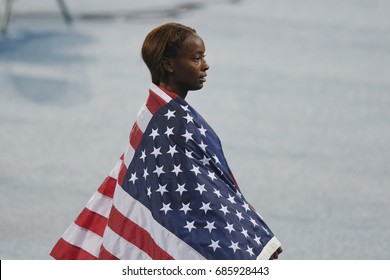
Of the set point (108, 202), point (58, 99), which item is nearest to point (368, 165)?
point (58, 99)

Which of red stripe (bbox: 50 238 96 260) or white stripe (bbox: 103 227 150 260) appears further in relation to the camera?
red stripe (bbox: 50 238 96 260)

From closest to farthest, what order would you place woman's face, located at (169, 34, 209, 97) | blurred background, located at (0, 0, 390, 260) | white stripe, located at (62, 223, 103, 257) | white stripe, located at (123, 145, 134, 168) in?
woman's face, located at (169, 34, 209, 97)
white stripe, located at (123, 145, 134, 168)
white stripe, located at (62, 223, 103, 257)
blurred background, located at (0, 0, 390, 260)

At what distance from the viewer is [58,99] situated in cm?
769

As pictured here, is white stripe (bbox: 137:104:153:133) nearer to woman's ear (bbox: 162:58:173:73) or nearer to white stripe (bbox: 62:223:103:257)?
woman's ear (bbox: 162:58:173:73)

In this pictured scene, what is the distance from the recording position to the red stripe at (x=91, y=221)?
4.04 m

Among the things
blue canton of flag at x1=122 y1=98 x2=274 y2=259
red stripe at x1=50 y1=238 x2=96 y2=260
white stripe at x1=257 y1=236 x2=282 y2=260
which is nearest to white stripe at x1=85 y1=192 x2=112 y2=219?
red stripe at x1=50 y1=238 x2=96 y2=260

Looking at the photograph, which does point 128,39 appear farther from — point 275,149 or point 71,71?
point 275,149

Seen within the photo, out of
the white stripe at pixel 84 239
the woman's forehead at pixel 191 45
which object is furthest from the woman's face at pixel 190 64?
the white stripe at pixel 84 239

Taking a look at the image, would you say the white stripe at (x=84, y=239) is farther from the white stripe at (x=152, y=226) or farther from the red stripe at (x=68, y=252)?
the white stripe at (x=152, y=226)

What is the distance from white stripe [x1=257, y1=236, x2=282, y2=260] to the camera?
3.65m

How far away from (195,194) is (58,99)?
421 cm

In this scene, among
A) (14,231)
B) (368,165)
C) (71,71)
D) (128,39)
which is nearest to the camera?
(14,231)

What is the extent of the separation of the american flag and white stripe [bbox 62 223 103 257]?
0.44ft

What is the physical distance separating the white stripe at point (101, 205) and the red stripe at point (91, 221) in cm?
1
